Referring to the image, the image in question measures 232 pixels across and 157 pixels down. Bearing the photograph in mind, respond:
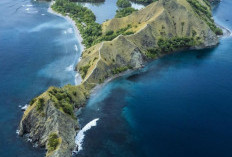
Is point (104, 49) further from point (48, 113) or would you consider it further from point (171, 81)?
→ point (48, 113)

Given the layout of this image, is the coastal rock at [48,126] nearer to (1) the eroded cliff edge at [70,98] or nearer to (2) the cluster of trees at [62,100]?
(1) the eroded cliff edge at [70,98]

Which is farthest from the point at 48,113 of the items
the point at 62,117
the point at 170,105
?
the point at 170,105

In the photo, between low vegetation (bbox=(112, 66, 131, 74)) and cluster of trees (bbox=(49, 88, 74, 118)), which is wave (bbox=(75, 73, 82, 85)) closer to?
low vegetation (bbox=(112, 66, 131, 74))

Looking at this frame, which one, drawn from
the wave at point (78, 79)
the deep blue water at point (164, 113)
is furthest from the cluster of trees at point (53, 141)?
the wave at point (78, 79)

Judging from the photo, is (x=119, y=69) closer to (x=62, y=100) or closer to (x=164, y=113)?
(x=164, y=113)

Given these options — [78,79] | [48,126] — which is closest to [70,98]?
[48,126]
